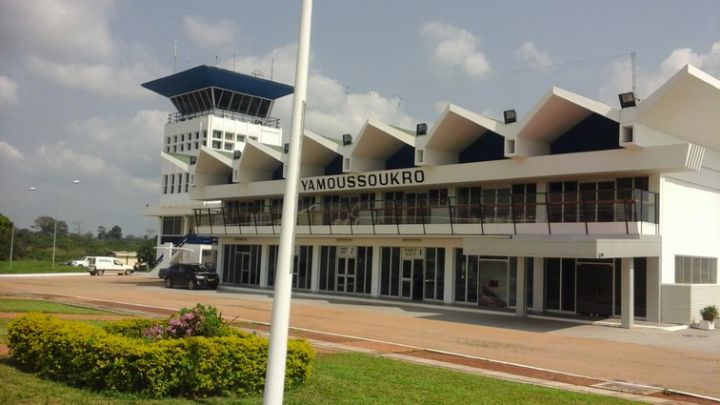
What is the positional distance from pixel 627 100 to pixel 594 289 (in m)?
7.69

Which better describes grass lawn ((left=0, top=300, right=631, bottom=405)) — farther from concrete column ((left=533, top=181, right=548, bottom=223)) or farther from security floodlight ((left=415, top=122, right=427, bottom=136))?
security floodlight ((left=415, top=122, right=427, bottom=136))

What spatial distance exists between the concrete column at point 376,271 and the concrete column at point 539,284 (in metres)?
9.09

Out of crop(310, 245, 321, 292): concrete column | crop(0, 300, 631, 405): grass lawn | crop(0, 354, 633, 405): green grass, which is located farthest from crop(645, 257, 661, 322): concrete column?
crop(310, 245, 321, 292): concrete column

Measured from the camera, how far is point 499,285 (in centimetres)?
2992

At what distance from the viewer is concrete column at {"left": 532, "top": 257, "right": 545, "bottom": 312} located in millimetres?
28297

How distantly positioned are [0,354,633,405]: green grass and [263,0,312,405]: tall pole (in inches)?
67.1

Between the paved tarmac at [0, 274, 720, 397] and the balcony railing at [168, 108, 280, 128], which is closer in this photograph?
the paved tarmac at [0, 274, 720, 397]

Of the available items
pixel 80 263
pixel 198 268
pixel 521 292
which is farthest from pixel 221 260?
pixel 80 263

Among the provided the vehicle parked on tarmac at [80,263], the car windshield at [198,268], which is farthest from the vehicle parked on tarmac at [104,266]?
the car windshield at [198,268]

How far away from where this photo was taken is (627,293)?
2384 cm

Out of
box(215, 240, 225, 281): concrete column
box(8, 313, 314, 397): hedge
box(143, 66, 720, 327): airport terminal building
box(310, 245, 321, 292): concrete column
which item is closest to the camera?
box(8, 313, 314, 397): hedge

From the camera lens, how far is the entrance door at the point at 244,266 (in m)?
43.6

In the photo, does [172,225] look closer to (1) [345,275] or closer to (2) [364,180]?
(1) [345,275]

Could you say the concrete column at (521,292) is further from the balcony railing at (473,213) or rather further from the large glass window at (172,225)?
the large glass window at (172,225)
